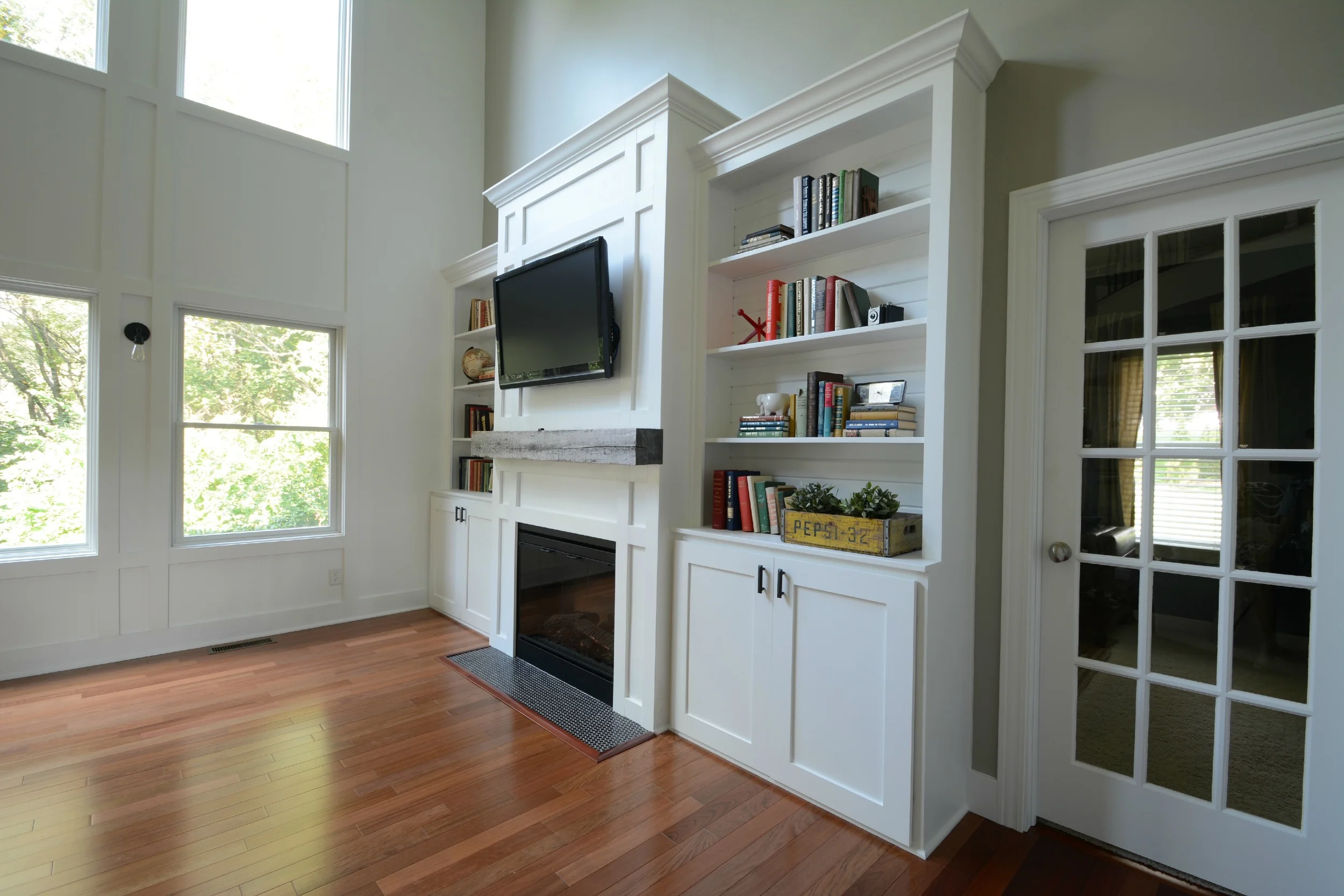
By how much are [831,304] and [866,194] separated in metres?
0.41

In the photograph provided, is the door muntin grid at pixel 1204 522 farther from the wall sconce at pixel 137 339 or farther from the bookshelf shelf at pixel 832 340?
the wall sconce at pixel 137 339

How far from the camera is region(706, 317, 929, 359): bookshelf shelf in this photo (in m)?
2.14

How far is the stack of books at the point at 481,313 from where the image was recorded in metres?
4.43

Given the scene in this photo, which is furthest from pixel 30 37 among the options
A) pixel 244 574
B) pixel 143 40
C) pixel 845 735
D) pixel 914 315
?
pixel 845 735

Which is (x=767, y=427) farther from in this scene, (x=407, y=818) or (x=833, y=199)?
(x=407, y=818)

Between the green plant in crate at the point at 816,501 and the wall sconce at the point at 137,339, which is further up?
the wall sconce at the point at 137,339

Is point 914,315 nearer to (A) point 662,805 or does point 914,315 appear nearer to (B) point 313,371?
(A) point 662,805

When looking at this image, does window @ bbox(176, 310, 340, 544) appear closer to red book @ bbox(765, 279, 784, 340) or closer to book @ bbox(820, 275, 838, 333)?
red book @ bbox(765, 279, 784, 340)

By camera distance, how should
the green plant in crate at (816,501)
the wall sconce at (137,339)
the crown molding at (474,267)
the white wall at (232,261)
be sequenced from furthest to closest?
the crown molding at (474,267), the wall sconce at (137,339), the white wall at (232,261), the green plant in crate at (816,501)

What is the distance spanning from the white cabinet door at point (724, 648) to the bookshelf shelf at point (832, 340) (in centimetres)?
80

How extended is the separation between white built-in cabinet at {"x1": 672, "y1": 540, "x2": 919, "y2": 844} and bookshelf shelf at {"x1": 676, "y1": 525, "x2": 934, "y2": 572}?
24mm

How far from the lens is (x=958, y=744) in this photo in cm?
212

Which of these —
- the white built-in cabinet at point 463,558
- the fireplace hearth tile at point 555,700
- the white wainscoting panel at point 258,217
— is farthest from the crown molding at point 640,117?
the fireplace hearth tile at point 555,700

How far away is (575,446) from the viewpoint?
2924mm
